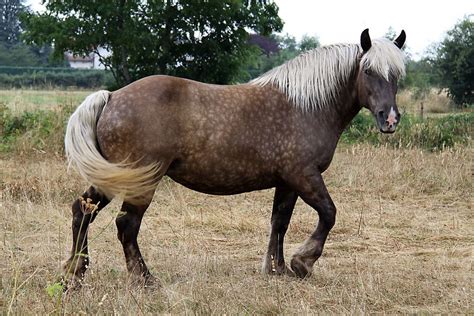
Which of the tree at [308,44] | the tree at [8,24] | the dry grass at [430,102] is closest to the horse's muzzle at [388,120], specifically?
the dry grass at [430,102]

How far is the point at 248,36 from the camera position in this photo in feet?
51.0

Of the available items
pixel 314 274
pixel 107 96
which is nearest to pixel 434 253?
pixel 314 274

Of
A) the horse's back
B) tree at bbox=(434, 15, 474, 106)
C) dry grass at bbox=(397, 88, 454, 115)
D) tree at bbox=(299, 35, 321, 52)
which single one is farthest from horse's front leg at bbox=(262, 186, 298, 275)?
tree at bbox=(299, 35, 321, 52)

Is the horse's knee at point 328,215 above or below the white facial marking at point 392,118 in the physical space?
below

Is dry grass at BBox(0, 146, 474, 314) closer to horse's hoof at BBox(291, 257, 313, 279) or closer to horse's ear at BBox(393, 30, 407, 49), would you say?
horse's hoof at BBox(291, 257, 313, 279)

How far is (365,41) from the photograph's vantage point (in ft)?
17.5

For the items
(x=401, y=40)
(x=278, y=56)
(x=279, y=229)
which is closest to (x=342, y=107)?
(x=401, y=40)

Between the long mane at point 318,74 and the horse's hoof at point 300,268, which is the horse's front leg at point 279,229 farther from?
the long mane at point 318,74

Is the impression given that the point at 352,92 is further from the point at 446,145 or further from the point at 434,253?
the point at 446,145

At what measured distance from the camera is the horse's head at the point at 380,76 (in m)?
5.14

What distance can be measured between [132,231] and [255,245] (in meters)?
2.05

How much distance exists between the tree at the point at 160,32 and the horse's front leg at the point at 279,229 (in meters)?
9.16

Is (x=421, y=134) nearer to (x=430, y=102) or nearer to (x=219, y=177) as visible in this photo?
(x=219, y=177)

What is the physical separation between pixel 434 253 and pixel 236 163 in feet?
8.34
